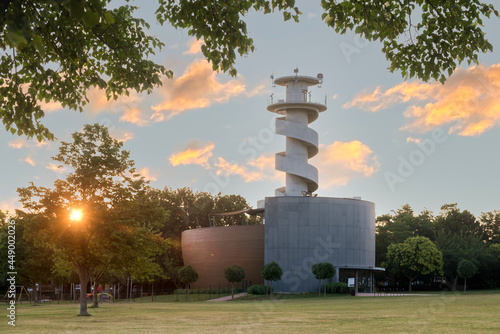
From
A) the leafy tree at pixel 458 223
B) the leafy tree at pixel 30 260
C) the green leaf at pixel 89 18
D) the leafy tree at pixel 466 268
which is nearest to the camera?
the green leaf at pixel 89 18

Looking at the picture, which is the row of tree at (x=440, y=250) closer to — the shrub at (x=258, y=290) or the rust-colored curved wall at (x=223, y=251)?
the rust-colored curved wall at (x=223, y=251)

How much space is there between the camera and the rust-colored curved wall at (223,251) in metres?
59.8

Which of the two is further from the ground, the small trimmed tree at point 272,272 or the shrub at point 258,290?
the small trimmed tree at point 272,272

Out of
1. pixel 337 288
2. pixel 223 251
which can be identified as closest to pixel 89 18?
pixel 337 288

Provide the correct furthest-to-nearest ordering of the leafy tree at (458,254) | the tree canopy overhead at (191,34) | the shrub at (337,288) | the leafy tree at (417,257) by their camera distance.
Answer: the leafy tree at (458,254)
the leafy tree at (417,257)
the shrub at (337,288)
the tree canopy overhead at (191,34)

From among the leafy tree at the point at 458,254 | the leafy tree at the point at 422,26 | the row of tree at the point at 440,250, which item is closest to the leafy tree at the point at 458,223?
the row of tree at the point at 440,250

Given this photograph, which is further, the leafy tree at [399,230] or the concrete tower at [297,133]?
the leafy tree at [399,230]

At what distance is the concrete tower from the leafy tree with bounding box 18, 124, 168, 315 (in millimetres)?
26027

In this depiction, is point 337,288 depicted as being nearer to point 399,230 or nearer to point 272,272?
point 272,272

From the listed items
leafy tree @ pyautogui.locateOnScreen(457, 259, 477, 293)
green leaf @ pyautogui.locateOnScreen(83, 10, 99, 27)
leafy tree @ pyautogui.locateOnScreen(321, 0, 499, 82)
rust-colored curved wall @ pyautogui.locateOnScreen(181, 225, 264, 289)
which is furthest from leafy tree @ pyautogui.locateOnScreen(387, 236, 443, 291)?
green leaf @ pyautogui.locateOnScreen(83, 10, 99, 27)

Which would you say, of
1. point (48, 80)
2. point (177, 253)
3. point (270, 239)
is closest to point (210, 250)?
point (270, 239)

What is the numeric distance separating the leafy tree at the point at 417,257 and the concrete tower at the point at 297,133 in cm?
1391

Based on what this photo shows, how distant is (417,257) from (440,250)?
6104mm

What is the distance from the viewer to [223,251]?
61.7 m
